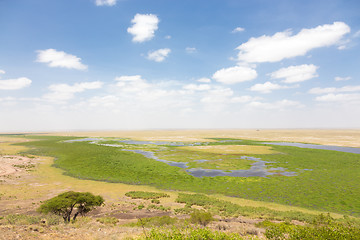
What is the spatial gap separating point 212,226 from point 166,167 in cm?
3229

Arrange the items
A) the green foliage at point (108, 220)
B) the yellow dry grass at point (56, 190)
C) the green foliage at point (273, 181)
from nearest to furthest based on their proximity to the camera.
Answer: the green foliage at point (108, 220) < the yellow dry grass at point (56, 190) < the green foliage at point (273, 181)

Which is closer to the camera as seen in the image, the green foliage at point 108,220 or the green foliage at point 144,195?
the green foliage at point 108,220

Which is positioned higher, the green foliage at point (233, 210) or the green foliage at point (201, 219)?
the green foliage at point (201, 219)

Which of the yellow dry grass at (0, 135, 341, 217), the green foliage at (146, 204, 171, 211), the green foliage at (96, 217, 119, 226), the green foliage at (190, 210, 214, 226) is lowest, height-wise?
the yellow dry grass at (0, 135, 341, 217)

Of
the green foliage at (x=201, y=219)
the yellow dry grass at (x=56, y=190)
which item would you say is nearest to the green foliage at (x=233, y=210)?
the yellow dry grass at (x=56, y=190)

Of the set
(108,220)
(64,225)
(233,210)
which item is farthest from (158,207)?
(64,225)

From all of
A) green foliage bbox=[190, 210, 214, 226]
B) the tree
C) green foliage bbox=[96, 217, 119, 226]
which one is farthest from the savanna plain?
the tree

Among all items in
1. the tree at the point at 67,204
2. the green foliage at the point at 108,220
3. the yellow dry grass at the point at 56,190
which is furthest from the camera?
the yellow dry grass at the point at 56,190

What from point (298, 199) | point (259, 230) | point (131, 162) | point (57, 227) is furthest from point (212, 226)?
point (131, 162)

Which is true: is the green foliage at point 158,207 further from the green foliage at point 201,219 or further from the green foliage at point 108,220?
the green foliage at point 201,219

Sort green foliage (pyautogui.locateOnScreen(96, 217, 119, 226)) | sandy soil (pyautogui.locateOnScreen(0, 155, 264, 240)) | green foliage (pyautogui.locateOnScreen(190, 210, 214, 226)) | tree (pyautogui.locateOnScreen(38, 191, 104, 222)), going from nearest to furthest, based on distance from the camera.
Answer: sandy soil (pyautogui.locateOnScreen(0, 155, 264, 240))
green foliage (pyautogui.locateOnScreen(190, 210, 214, 226))
green foliage (pyautogui.locateOnScreen(96, 217, 119, 226))
tree (pyautogui.locateOnScreen(38, 191, 104, 222))

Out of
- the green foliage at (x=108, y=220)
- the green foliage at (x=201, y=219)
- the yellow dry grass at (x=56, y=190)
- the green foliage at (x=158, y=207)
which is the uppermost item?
the green foliage at (x=201, y=219)

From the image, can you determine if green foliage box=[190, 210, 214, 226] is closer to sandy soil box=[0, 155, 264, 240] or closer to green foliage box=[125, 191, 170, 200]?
sandy soil box=[0, 155, 264, 240]

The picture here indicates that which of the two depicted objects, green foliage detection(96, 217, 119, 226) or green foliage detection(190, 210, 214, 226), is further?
green foliage detection(96, 217, 119, 226)
